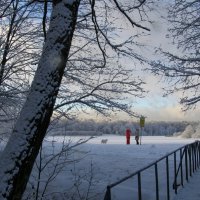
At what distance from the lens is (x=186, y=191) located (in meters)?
9.82

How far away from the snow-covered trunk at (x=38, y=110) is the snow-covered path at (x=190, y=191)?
16.7ft

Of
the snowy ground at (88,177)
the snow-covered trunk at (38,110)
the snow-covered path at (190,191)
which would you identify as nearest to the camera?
the snow-covered trunk at (38,110)

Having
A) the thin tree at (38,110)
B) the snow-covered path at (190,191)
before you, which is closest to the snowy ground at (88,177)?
the snow-covered path at (190,191)

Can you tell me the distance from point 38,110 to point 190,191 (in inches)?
236

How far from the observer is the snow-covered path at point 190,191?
911cm

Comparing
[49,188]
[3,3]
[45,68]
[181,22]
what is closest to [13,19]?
[3,3]

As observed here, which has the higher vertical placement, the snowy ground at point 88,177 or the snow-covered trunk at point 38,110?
the snow-covered trunk at point 38,110

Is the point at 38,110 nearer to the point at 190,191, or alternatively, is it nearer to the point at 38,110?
the point at 38,110

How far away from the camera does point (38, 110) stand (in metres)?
4.79

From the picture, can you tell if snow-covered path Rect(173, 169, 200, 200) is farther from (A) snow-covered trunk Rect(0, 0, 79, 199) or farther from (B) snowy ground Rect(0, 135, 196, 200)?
(A) snow-covered trunk Rect(0, 0, 79, 199)

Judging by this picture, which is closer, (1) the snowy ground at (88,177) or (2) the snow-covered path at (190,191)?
Result: (2) the snow-covered path at (190,191)

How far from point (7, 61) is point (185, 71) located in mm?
6108

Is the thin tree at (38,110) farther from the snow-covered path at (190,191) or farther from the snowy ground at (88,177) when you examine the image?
the snow-covered path at (190,191)

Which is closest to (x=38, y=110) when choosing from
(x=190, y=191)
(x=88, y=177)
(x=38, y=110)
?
(x=38, y=110)
